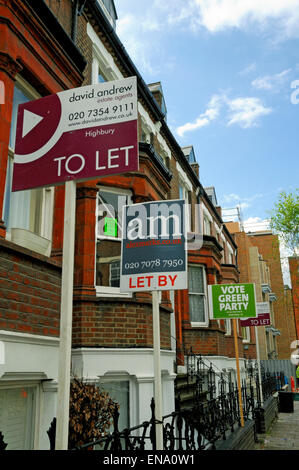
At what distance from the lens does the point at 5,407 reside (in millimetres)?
4594

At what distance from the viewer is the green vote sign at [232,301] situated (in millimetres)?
8766

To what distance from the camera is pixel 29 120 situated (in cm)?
320

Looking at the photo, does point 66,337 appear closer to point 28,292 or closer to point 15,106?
point 28,292

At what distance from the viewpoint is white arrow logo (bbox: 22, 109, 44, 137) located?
10.3 ft

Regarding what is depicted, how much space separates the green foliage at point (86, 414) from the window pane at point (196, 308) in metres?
8.90

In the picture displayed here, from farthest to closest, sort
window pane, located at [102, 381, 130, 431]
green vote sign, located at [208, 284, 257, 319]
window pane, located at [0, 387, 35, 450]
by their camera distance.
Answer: green vote sign, located at [208, 284, 257, 319] < window pane, located at [102, 381, 130, 431] < window pane, located at [0, 387, 35, 450]

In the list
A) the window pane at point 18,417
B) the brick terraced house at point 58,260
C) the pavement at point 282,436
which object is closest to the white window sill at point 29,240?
the brick terraced house at point 58,260

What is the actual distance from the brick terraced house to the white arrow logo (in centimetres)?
144

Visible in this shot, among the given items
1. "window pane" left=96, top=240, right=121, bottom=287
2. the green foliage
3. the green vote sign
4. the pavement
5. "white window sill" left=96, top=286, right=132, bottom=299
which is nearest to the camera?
the green foliage

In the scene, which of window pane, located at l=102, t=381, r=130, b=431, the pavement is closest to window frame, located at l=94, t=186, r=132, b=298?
window pane, located at l=102, t=381, r=130, b=431

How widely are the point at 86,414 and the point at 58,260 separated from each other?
6.52 feet

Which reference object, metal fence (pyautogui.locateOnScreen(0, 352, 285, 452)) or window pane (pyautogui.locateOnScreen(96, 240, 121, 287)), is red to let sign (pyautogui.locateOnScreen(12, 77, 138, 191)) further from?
window pane (pyautogui.locateOnScreen(96, 240, 121, 287))
